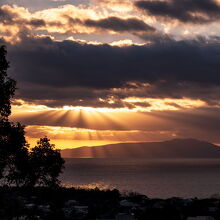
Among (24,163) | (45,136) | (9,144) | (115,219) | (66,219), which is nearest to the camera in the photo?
(9,144)

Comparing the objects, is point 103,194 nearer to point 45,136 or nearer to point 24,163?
point 45,136

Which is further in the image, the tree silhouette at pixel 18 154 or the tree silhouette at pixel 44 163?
the tree silhouette at pixel 44 163

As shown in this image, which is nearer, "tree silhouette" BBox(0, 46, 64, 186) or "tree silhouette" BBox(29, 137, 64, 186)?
"tree silhouette" BBox(0, 46, 64, 186)

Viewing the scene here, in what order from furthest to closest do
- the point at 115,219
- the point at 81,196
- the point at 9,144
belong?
the point at 81,196 < the point at 115,219 < the point at 9,144

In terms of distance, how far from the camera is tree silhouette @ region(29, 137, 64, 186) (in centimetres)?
5691

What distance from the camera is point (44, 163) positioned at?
191ft

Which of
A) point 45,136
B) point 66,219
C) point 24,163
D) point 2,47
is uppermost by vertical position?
point 2,47

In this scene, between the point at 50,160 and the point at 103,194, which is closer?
the point at 50,160

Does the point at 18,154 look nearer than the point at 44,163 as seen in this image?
Yes

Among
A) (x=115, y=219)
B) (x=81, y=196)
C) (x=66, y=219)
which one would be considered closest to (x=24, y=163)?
(x=66, y=219)

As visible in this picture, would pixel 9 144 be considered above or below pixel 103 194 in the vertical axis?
above

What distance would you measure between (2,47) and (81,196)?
5801cm

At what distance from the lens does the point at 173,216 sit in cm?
4319

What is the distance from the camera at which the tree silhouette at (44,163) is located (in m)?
56.9
